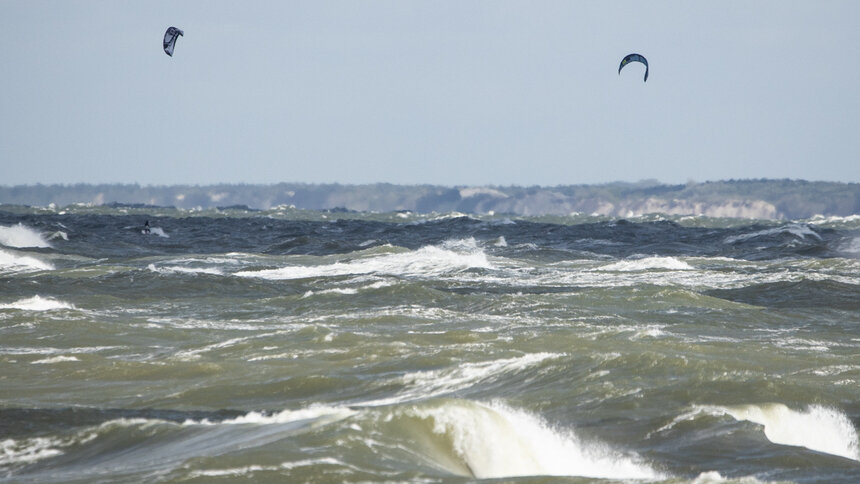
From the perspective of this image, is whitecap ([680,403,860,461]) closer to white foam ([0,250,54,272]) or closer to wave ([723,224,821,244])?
white foam ([0,250,54,272])

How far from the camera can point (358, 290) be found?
25.4m

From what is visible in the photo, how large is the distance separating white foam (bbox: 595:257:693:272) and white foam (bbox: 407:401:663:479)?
24.4 m

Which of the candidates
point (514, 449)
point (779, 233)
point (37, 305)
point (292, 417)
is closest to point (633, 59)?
point (779, 233)

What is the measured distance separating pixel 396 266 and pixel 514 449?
2660cm

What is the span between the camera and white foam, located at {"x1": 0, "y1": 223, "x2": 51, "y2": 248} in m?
46.0

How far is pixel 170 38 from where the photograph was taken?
1590 inches

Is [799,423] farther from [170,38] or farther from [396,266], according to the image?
[170,38]

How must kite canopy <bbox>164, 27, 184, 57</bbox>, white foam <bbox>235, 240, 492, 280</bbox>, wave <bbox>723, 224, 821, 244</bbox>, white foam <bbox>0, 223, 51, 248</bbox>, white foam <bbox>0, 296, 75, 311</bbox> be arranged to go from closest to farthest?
1. white foam <bbox>0, 296, 75, 311</bbox>
2. white foam <bbox>235, 240, 492, 280</bbox>
3. kite canopy <bbox>164, 27, 184, 57</bbox>
4. white foam <bbox>0, 223, 51, 248</bbox>
5. wave <bbox>723, 224, 821, 244</bbox>

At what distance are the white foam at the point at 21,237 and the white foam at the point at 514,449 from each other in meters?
35.9

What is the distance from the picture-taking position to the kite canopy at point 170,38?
130 ft

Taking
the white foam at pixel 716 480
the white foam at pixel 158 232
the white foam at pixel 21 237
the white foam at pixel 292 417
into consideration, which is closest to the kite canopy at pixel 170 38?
the white foam at pixel 21 237

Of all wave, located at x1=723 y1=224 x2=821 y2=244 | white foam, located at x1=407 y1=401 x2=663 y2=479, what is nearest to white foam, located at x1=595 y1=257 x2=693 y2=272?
wave, located at x1=723 y1=224 x2=821 y2=244

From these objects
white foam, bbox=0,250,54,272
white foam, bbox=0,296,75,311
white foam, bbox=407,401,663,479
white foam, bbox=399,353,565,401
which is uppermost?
white foam, bbox=407,401,663,479

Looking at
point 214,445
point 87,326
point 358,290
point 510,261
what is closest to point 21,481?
point 214,445
